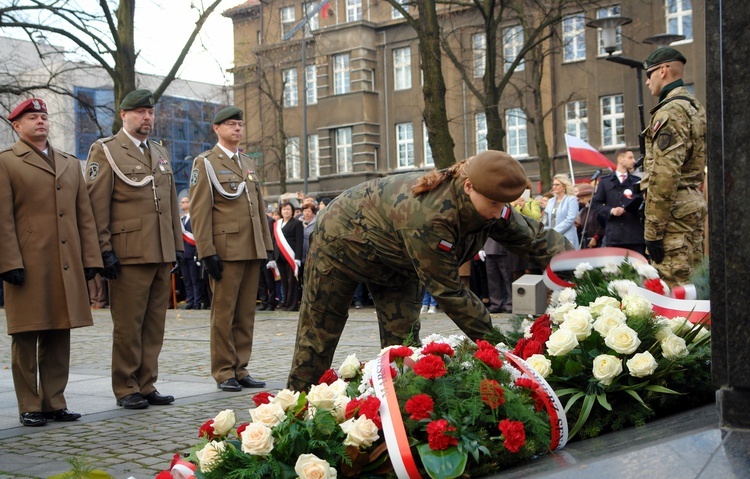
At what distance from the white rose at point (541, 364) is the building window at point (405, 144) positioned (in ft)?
128

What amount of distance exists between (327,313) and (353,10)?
42390 millimetres

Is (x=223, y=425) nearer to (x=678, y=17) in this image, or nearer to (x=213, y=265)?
(x=213, y=265)

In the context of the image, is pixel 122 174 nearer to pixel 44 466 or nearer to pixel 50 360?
pixel 50 360

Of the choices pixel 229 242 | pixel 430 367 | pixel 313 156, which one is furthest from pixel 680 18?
pixel 430 367

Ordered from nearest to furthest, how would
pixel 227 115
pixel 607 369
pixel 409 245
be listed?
pixel 607 369 → pixel 409 245 → pixel 227 115

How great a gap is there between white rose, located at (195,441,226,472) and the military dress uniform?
4.16 metres

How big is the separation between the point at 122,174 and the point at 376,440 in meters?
4.37

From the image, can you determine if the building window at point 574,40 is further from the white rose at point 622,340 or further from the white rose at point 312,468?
the white rose at point 312,468

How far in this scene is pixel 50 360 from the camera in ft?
22.0

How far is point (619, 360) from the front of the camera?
4105 mm

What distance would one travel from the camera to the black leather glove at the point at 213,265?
7875 mm

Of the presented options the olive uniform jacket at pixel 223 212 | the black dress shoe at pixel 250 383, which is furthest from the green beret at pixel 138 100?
the black dress shoe at pixel 250 383

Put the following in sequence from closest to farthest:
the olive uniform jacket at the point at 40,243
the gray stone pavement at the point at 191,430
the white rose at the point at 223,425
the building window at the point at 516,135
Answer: the gray stone pavement at the point at 191,430 → the white rose at the point at 223,425 → the olive uniform jacket at the point at 40,243 → the building window at the point at 516,135

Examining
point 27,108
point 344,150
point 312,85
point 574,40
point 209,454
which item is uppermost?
point 574,40
